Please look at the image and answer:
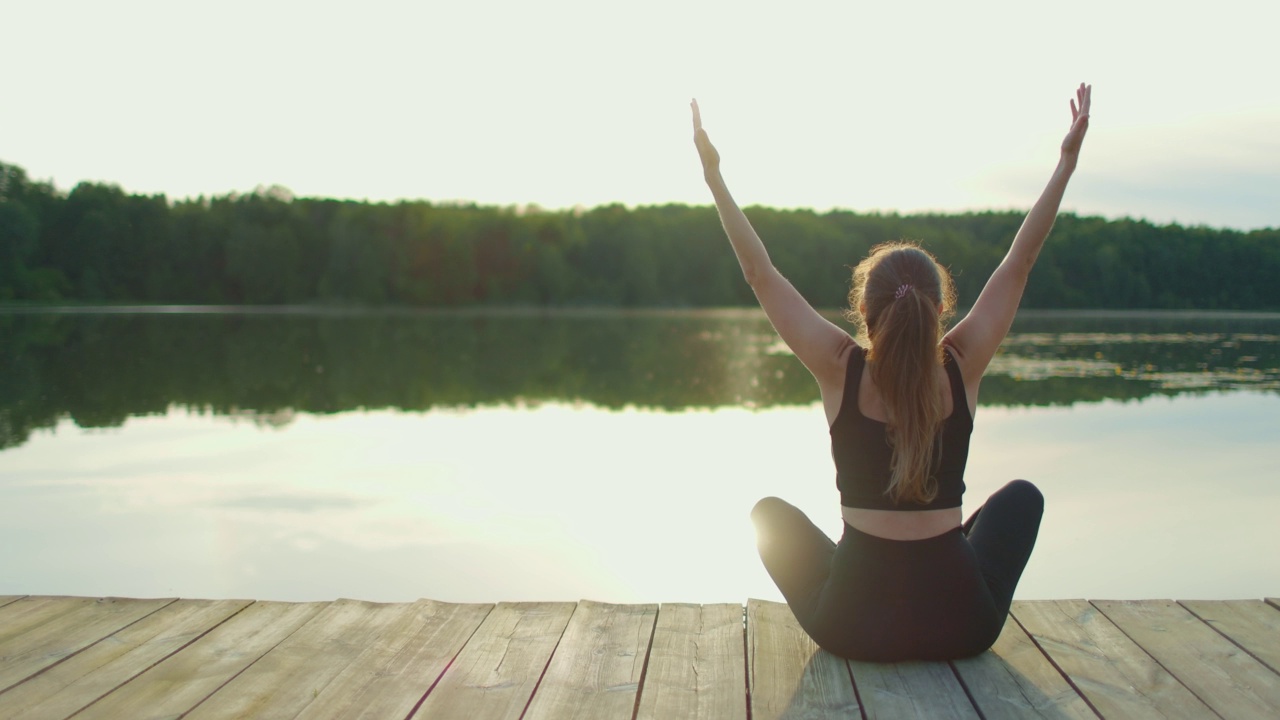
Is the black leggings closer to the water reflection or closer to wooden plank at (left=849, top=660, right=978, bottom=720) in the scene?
wooden plank at (left=849, top=660, right=978, bottom=720)

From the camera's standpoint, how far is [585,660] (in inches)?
88.5

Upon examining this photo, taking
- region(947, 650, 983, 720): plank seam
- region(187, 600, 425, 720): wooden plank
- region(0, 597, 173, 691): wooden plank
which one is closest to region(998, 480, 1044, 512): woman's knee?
region(947, 650, 983, 720): plank seam

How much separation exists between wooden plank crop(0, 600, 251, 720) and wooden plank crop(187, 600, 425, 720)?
23 centimetres

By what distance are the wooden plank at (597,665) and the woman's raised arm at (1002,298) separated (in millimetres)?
932

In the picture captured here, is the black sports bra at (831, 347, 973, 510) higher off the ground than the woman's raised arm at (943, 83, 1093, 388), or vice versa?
the woman's raised arm at (943, 83, 1093, 388)

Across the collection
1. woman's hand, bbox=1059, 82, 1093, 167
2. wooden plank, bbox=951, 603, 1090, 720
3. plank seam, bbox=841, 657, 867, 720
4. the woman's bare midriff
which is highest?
woman's hand, bbox=1059, 82, 1093, 167

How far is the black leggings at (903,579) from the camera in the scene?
2088 mm

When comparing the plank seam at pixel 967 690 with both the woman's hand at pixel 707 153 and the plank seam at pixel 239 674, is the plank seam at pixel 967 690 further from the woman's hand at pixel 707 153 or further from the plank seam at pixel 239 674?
the plank seam at pixel 239 674

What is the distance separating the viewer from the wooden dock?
6.55 feet

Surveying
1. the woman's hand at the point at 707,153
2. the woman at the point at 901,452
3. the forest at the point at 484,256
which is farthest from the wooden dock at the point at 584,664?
the forest at the point at 484,256

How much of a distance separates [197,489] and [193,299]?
133ft

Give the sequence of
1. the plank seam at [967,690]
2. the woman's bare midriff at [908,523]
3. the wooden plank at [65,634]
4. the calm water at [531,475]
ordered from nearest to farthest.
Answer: the plank seam at [967,690]
the woman's bare midriff at [908,523]
the wooden plank at [65,634]
the calm water at [531,475]

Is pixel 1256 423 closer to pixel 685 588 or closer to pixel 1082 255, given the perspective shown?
pixel 685 588

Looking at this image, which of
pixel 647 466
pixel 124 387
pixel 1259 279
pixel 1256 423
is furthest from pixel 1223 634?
pixel 1259 279
